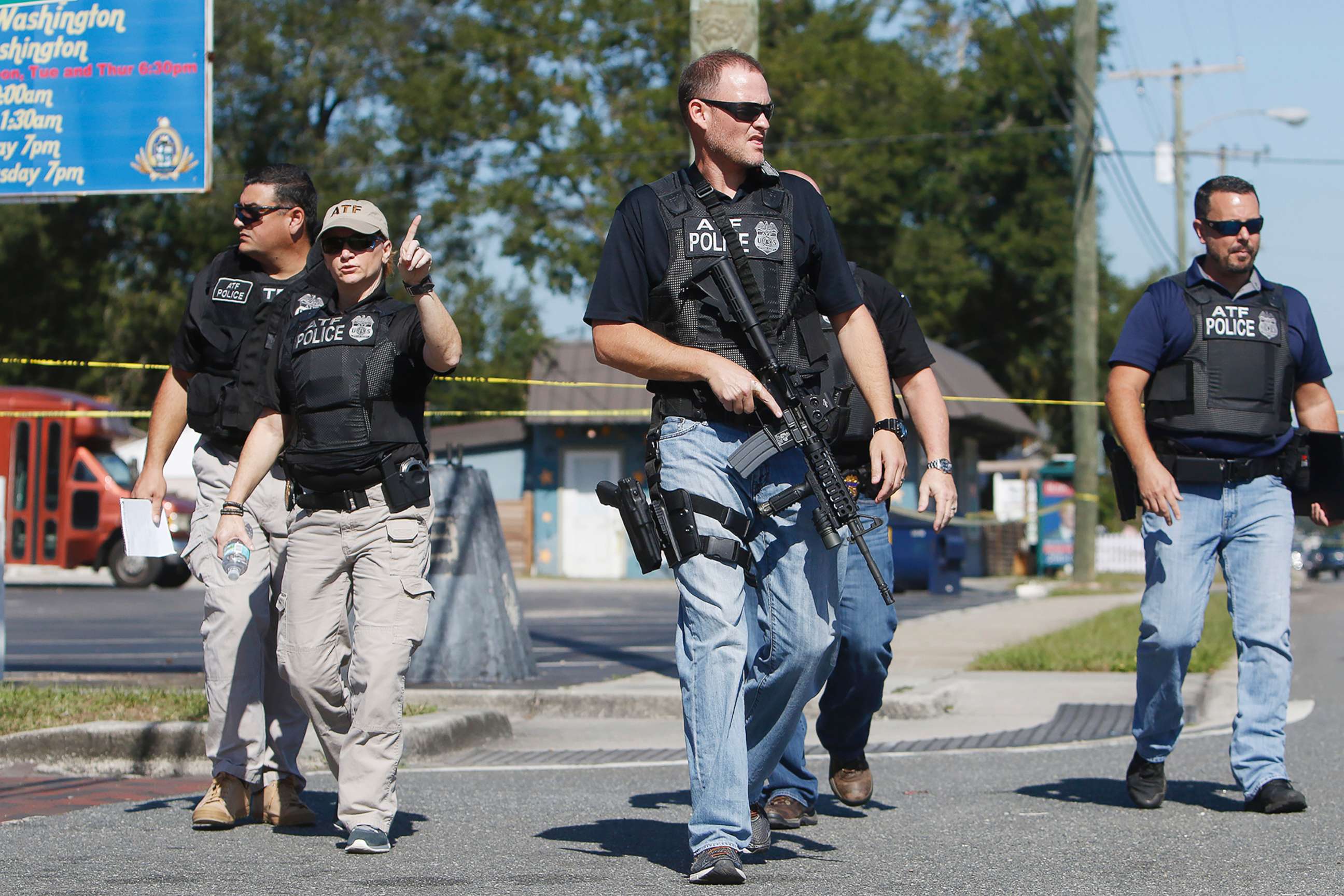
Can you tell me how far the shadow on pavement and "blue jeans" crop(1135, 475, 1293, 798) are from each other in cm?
22

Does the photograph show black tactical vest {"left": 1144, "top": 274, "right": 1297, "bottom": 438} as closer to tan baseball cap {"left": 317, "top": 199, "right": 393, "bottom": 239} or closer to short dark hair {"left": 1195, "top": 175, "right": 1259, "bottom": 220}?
short dark hair {"left": 1195, "top": 175, "right": 1259, "bottom": 220}

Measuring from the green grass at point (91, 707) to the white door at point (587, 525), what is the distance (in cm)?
2254

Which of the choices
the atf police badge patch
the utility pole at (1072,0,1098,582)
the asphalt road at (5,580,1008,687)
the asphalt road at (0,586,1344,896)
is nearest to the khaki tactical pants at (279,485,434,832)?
the asphalt road at (0,586,1344,896)

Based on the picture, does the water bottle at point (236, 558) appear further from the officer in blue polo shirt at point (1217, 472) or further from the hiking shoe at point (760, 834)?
the officer in blue polo shirt at point (1217, 472)

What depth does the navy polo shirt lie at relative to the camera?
18.0 feet

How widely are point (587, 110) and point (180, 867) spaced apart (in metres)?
34.6

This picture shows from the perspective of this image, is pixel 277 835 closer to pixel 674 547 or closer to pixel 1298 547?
pixel 674 547

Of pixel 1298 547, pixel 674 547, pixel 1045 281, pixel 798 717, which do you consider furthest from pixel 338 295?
pixel 1298 547

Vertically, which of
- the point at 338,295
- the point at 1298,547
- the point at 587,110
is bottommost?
the point at 1298,547

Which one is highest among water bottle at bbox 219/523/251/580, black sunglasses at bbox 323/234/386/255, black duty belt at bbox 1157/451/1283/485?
black sunglasses at bbox 323/234/386/255

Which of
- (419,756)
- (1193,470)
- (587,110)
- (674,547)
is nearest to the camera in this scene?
(674,547)

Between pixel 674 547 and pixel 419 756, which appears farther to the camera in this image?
pixel 419 756

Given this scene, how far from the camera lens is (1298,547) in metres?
53.2

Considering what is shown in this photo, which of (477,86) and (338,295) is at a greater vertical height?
(477,86)
